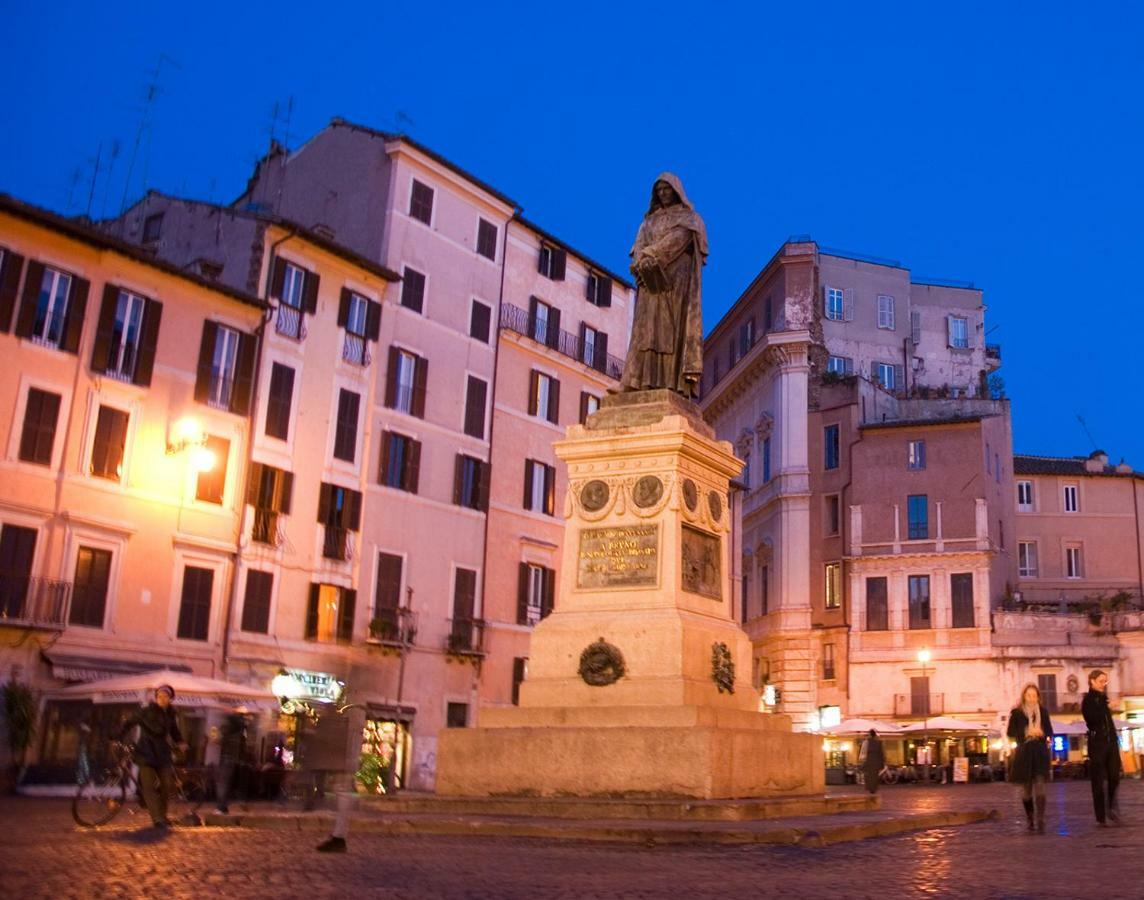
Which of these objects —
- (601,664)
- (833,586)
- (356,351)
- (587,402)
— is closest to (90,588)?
(356,351)

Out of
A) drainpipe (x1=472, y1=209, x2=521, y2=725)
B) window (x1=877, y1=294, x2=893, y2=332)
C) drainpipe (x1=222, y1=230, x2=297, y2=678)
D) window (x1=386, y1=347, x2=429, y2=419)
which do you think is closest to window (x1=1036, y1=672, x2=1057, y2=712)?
window (x1=877, y1=294, x2=893, y2=332)

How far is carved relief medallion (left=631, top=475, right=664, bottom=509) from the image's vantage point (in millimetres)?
13055

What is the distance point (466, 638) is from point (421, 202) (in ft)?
43.8

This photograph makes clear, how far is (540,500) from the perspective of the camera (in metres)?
41.9

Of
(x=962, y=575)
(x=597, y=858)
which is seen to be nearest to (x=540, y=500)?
(x=962, y=575)

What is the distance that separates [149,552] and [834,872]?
81.5 feet

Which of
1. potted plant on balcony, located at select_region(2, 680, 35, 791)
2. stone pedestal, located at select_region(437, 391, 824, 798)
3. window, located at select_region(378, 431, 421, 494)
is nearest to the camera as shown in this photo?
stone pedestal, located at select_region(437, 391, 824, 798)

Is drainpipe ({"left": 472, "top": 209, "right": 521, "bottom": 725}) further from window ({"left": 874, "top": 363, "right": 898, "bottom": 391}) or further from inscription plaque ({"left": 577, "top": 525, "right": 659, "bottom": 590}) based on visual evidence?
inscription plaque ({"left": 577, "top": 525, "right": 659, "bottom": 590})

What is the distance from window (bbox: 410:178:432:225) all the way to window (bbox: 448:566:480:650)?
10.8 metres

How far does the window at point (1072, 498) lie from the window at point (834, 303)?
44.5 ft

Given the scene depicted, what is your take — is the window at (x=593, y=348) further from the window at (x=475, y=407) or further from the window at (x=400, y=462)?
the window at (x=400, y=462)

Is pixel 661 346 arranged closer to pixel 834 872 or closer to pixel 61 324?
pixel 834 872

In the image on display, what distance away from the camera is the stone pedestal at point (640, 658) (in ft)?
37.4

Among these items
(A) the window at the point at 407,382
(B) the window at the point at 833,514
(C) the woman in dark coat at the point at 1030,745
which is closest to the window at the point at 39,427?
(A) the window at the point at 407,382
